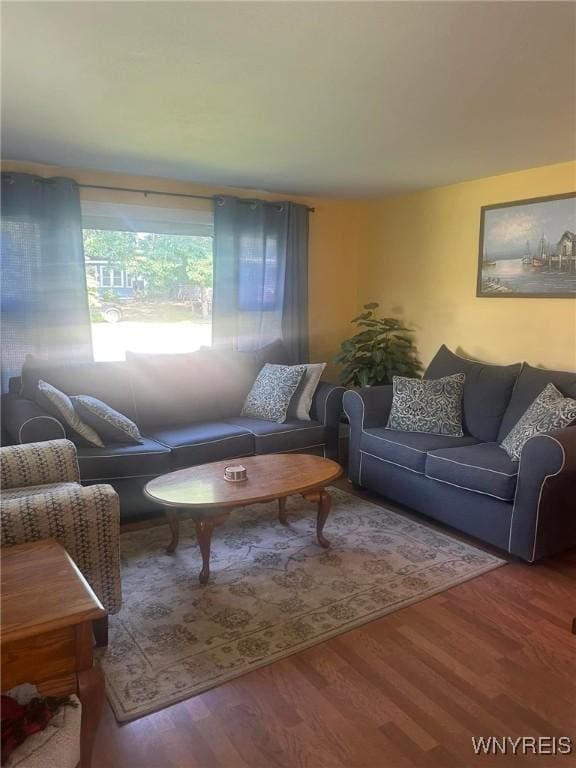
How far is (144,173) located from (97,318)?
1.12 meters

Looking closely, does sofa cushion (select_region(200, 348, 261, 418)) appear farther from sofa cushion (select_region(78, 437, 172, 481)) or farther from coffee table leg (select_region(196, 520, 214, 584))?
coffee table leg (select_region(196, 520, 214, 584))

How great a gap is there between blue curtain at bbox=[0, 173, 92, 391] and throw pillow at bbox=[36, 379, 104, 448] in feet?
1.99

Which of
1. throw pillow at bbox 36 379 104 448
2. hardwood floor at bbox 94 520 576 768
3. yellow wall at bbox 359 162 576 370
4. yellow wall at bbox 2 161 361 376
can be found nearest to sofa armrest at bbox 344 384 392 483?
yellow wall at bbox 359 162 576 370

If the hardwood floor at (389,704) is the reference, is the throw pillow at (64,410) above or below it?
above

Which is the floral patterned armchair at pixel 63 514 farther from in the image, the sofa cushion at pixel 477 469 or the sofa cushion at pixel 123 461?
the sofa cushion at pixel 477 469

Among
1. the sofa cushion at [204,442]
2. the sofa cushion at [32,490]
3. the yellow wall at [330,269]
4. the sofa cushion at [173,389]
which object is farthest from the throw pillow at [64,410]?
the yellow wall at [330,269]

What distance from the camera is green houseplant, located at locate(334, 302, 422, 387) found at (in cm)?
459

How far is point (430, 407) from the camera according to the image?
146 inches

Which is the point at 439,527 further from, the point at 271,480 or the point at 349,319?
the point at 349,319

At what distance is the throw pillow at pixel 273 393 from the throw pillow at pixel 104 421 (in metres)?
0.98

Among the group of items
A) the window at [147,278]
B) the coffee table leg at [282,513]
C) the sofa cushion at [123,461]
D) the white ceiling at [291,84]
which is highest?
the white ceiling at [291,84]

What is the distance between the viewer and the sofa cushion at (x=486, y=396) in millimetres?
3602

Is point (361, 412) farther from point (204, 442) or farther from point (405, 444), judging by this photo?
point (204, 442)

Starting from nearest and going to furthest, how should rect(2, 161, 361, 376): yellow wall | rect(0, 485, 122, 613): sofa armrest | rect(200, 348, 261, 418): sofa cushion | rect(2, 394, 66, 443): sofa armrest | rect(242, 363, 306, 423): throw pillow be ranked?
rect(0, 485, 122, 613): sofa armrest → rect(2, 394, 66, 443): sofa armrest → rect(242, 363, 306, 423): throw pillow → rect(200, 348, 261, 418): sofa cushion → rect(2, 161, 361, 376): yellow wall
